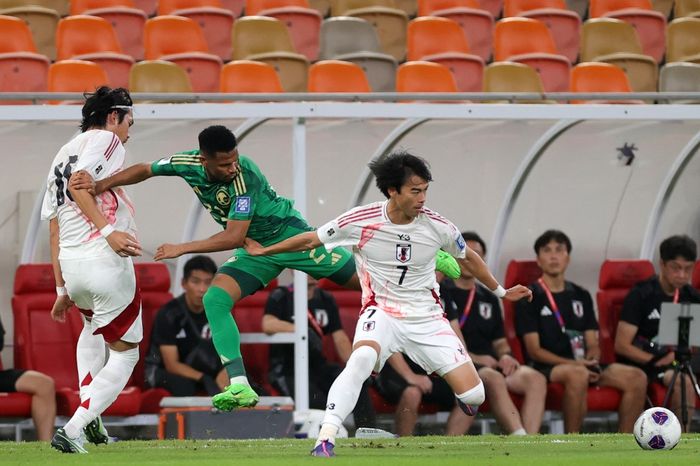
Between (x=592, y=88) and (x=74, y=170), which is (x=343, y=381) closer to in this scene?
(x=74, y=170)

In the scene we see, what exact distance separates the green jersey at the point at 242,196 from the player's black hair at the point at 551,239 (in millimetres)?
3254

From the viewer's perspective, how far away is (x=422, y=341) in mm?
7148

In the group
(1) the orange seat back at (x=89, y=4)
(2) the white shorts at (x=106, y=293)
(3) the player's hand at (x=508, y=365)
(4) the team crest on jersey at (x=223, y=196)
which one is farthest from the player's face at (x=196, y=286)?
(1) the orange seat back at (x=89, y=4)

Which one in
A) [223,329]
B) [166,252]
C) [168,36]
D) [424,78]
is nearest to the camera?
[166,252]

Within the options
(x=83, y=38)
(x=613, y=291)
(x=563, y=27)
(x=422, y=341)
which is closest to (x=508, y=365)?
(x=613, y=291)

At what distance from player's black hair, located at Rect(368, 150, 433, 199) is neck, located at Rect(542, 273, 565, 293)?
3.85 m

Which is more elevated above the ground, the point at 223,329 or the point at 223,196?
the point at 223,196

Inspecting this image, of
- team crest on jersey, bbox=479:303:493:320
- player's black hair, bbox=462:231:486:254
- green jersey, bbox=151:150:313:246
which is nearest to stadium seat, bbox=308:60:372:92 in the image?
player's black hair, bbox=462:231:486:254

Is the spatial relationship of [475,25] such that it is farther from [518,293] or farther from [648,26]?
[518,293]

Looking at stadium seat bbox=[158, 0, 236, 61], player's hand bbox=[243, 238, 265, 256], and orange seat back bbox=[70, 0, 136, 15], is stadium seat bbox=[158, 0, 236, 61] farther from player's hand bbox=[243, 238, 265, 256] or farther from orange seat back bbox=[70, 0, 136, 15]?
player's hand bbox=[243, 238, 265, 256]

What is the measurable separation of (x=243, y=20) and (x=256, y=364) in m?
4.12

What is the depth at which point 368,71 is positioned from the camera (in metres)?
13.0

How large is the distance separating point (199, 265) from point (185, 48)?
11.9 feet

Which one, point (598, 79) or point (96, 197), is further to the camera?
point (598, 79)
